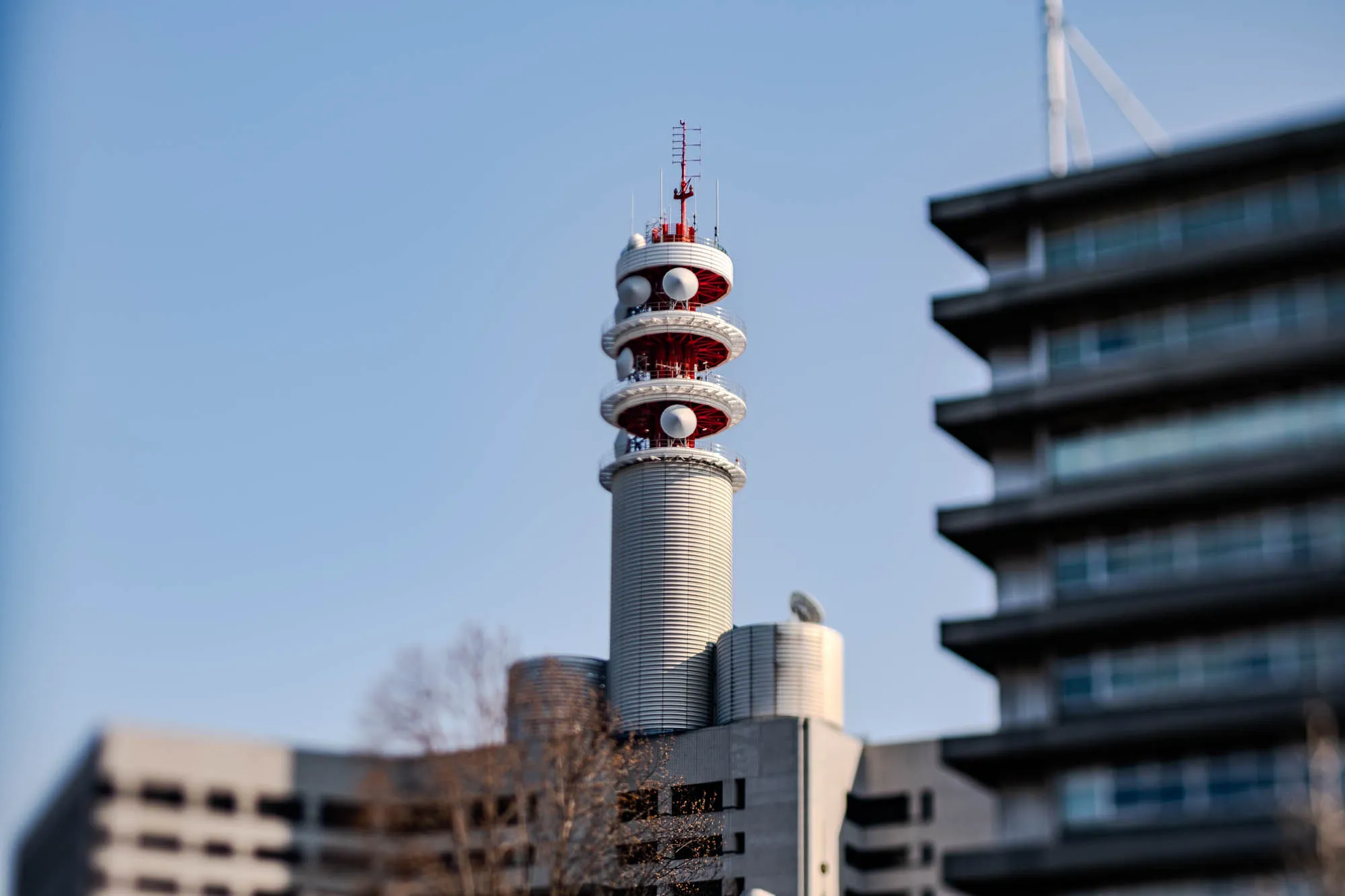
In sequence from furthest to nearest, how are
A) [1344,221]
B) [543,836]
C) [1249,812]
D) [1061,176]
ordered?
1. [543,836]
2. [1061,176]
3. [1344,221]
4. [1249,812]

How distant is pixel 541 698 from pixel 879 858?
55.7m

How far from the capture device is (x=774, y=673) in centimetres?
13825

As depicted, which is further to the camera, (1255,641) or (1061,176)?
(1061,176)

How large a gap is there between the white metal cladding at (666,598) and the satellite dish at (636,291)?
438 inches

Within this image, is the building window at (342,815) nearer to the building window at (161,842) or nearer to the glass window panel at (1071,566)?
the building window at (161,842)

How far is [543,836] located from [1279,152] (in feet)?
124

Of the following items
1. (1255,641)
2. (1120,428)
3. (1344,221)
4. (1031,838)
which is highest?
(1344,221)

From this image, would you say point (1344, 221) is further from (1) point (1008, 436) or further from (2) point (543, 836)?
(2) point (543, 836)

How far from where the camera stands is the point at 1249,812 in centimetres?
6494

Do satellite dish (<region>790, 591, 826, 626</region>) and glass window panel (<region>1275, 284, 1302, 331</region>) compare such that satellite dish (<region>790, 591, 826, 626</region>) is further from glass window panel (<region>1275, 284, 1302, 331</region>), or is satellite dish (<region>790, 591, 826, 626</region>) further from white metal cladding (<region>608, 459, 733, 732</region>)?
glass window panel (<region>1275, 284, 1302, 331</region>)

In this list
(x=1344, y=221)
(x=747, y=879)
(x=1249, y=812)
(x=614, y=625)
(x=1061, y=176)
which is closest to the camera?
(x=1249, y=812)

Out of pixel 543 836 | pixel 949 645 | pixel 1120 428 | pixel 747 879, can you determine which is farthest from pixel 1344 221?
pixel 747 879

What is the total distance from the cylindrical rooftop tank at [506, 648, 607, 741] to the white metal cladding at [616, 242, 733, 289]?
4061 centimetres

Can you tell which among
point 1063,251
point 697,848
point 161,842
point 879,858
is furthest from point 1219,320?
point 879,858
